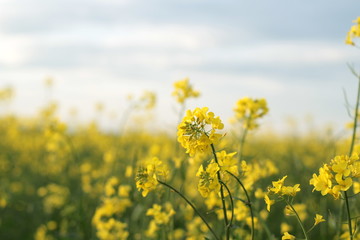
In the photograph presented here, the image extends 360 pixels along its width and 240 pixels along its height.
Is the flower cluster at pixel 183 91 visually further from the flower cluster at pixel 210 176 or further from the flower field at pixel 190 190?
the flower cluster at pixel 210 176

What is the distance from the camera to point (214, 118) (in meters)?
1.74

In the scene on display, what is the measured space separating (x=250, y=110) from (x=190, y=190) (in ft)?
8.39

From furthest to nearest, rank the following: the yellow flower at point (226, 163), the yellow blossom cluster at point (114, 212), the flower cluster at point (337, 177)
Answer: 1. the yellow blossom cluster at point (114, 212)
2. the yellow flower at point (226, 163)
3. the flower cluster at point (337, 177)

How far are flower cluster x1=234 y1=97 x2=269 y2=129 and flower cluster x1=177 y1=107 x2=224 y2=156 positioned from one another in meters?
1.61

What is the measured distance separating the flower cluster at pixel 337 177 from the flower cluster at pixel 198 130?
0.45m

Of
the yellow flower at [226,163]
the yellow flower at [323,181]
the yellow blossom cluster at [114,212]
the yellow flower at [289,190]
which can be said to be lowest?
the yellow blossom cluster at [114,212]

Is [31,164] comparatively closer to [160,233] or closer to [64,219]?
[64,219]

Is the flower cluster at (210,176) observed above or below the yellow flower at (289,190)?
above

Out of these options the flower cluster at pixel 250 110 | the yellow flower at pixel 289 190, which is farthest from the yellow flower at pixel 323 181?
the flower cluster at pixel 250 110

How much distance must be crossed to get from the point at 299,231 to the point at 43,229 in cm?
297

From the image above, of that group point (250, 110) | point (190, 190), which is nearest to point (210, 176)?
point (250, 110)

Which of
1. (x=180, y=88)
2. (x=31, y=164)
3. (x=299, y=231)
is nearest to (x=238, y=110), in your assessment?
(x=180, y=88)

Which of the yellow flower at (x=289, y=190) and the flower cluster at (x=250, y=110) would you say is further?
the flower cluster at (x=250, y=110)

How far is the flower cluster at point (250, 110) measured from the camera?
3289 millimetres
